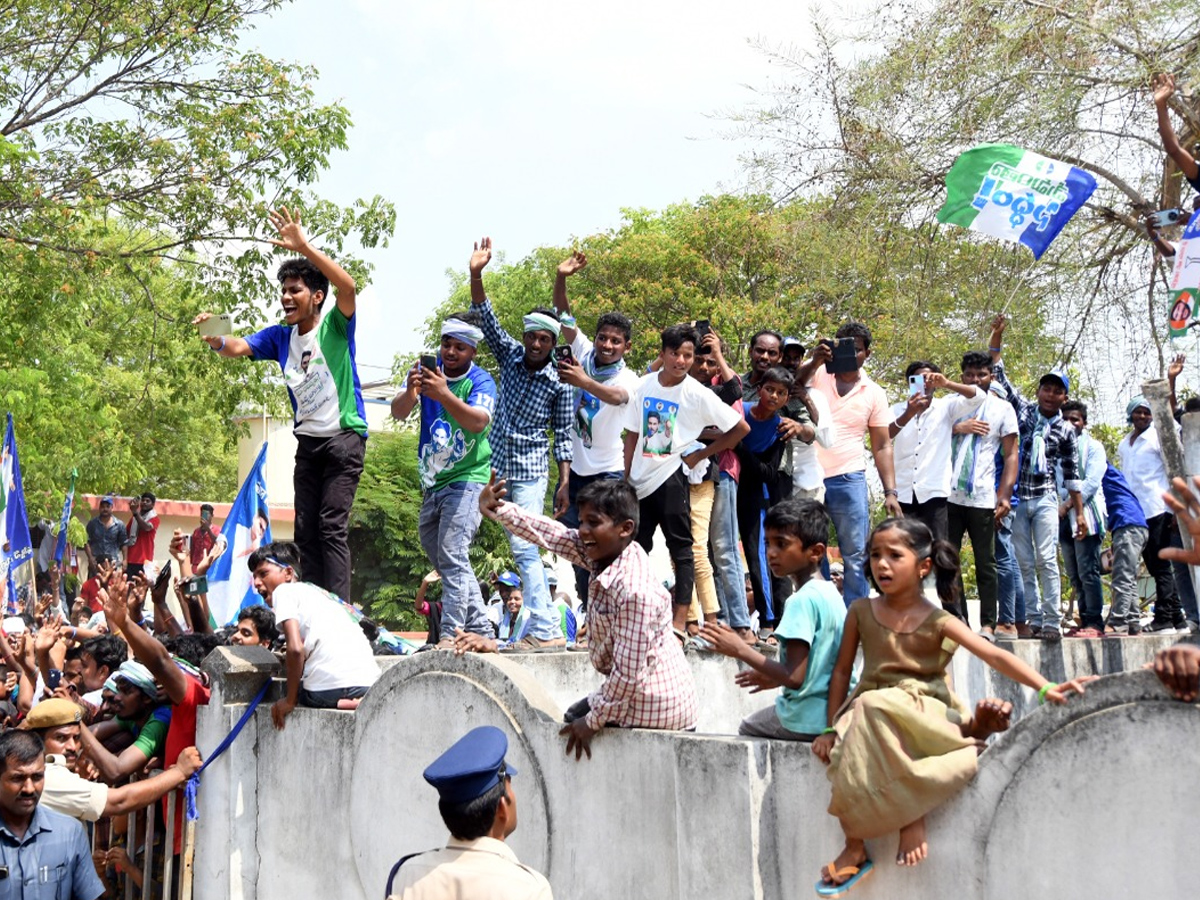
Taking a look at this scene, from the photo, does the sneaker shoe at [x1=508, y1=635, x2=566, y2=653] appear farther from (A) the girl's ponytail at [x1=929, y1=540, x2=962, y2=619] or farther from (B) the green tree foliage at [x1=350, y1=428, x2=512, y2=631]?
(B) the green tree foliage at [x1=350, y1=428, x2=512, y2=631]

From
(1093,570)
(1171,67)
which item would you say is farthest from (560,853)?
(1171,67)

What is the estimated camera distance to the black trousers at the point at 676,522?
303 inches

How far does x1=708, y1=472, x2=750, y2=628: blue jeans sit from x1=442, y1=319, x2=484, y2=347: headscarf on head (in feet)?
5.76

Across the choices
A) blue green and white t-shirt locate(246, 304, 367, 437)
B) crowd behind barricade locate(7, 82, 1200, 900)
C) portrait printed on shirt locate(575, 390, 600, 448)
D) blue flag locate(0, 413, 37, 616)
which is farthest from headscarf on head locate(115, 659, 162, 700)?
blue flag locate(0, 413, 37, 616)

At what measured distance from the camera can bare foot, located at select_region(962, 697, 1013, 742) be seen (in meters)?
4.04

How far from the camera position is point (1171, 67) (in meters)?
10.6

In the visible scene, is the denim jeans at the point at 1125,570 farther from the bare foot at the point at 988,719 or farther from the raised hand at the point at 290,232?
the raised hand at the point at 290,232

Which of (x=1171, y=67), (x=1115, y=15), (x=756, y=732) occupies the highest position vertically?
(x=1115, y=15)

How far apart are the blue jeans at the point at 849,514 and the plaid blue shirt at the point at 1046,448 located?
1445 mm

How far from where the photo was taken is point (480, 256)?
26.1 feet

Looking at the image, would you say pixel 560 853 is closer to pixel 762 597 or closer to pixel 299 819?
pixel 299 819

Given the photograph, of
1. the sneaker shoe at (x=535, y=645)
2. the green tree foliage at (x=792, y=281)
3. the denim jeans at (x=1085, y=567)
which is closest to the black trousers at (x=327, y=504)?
the sneaker shoe at (x=535, y=645)

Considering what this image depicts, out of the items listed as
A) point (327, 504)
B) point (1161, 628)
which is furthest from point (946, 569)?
point (1161, 628)

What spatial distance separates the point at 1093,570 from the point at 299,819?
20.0 feet
